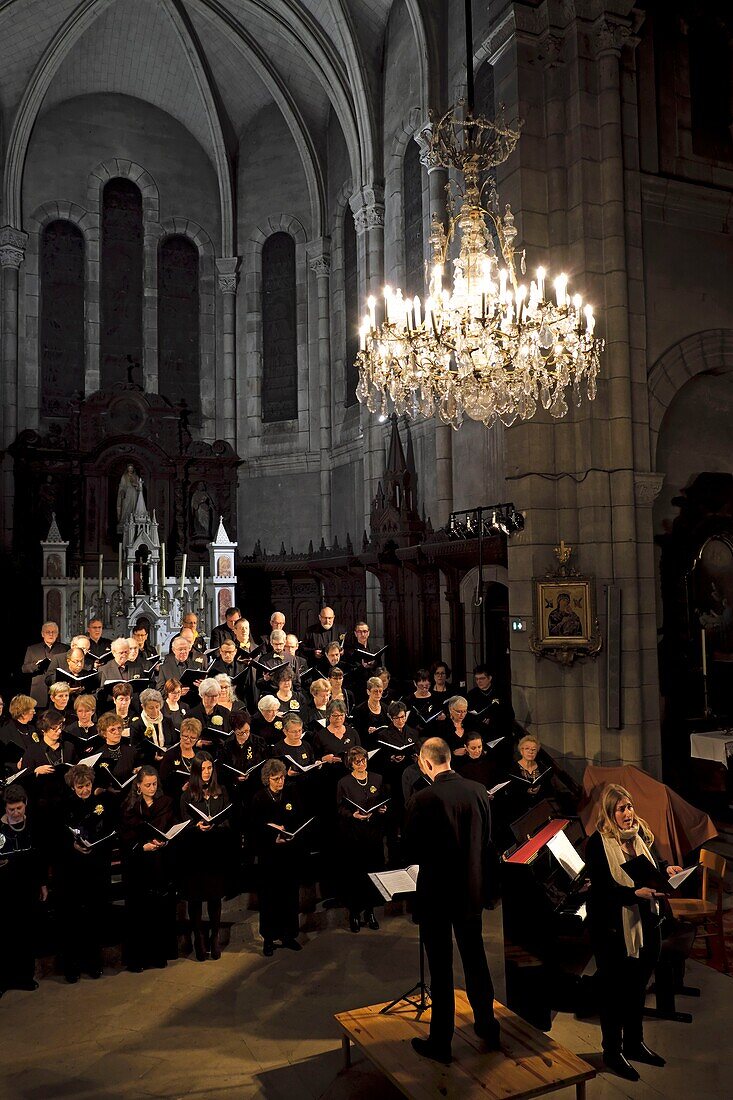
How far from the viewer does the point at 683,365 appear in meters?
10.5

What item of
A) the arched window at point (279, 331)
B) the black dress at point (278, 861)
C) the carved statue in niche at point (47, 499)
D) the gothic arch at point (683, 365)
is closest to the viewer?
the black dress at point (278, 861)

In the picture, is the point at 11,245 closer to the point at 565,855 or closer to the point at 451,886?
the point at 565,855

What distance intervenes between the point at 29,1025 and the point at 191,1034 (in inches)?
41.4

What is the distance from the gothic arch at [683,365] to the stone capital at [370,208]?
26.1 ft

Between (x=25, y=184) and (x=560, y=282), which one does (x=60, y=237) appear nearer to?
(x=25, y=184)

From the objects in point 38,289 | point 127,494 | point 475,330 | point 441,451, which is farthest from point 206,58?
point 475,330

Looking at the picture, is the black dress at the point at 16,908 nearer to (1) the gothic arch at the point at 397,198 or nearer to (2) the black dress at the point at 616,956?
(2) the black dress at the point at 616,956

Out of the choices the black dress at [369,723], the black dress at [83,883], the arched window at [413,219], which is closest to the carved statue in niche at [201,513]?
the arched window at [413,219]

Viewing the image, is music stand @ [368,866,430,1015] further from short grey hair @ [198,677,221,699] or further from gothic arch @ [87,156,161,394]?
gothic arch @ [87,156,161,394]

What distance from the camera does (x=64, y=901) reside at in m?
6.19

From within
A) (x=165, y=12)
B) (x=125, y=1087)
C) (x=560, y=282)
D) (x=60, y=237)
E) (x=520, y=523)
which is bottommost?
(x=125, y=1087)

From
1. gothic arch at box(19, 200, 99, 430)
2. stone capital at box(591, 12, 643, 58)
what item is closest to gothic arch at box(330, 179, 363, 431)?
gothic arch at box(19, 200, 99, 430)

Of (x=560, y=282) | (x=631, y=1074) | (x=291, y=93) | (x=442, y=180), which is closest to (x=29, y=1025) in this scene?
(x=631, y=1074)

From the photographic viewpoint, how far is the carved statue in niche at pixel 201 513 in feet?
63.6
